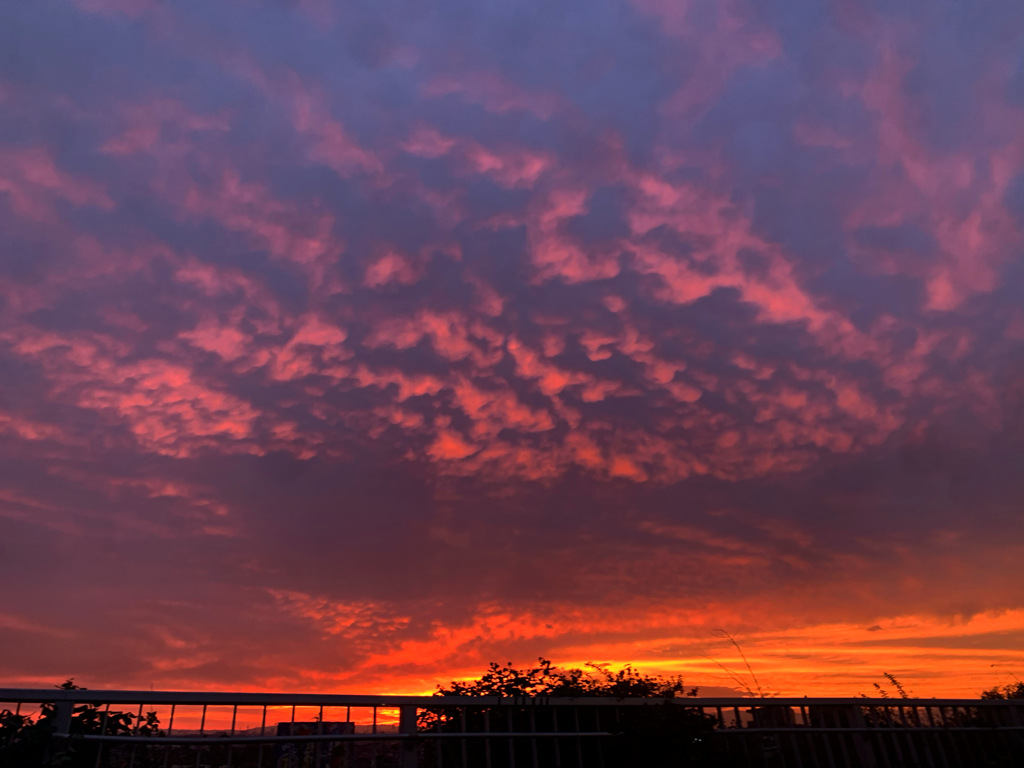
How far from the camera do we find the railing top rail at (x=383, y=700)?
6855 millimetres

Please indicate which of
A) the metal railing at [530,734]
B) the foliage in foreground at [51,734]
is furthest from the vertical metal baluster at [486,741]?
the foliage in foreground at [51,734]

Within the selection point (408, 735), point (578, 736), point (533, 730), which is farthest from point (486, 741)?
point (578, 736)

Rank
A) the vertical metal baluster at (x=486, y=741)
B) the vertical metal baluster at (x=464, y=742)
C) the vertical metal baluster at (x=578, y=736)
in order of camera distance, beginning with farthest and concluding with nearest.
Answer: the vertical metal baluster at (x=578, y=736) < the vertical metal baluster at (x=486, y=741) < the vertical metal baluster at (x=464, y=742)

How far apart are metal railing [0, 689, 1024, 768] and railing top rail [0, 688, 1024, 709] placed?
0.6 inches

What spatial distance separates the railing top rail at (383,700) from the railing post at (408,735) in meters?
0.08

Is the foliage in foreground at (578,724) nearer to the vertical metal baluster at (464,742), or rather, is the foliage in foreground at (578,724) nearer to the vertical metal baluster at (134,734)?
the vertical metal baluster at (464,742)

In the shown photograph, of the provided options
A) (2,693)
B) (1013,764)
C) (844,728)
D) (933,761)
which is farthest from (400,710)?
(1013,764)

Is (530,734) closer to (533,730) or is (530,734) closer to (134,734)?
(533,730)

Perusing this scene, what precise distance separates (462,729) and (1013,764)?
9.44m

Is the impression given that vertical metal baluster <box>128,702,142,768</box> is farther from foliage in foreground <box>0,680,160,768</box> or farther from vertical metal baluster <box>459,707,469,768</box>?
vertical metal baluster <box>459,707,469,768</box>

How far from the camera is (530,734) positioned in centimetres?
834

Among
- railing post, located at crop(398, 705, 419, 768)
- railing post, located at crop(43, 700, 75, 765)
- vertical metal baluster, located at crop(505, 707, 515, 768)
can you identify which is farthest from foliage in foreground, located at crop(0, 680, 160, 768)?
vertical metal baluster, located at crop(505, 707, 515, 768)

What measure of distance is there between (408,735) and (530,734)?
152 centimetres

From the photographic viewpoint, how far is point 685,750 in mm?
9055
